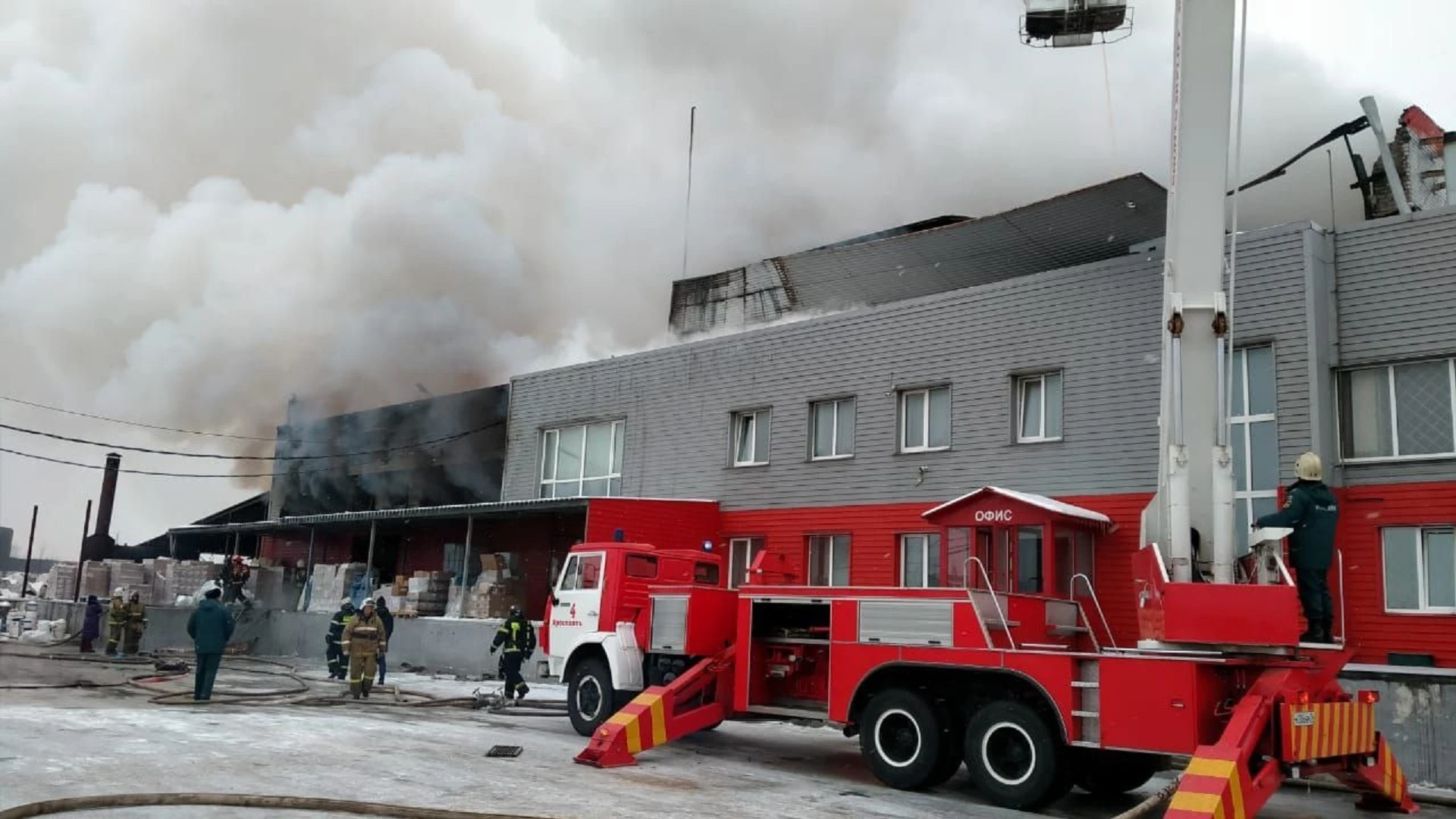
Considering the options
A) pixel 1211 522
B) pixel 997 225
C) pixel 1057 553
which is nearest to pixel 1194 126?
pixel 1211 522

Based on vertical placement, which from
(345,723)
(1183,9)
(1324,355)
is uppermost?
(1183,9)

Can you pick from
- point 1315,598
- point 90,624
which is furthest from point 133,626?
point 1315,598

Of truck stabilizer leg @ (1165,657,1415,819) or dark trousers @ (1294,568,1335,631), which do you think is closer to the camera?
truck stabilizer leg @ (1165,657,1415,819)

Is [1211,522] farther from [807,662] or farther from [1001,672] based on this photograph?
[807,662]

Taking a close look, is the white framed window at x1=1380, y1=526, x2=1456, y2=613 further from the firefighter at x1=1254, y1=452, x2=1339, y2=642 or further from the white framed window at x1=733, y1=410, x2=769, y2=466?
the white framed window at x1=733, y1=410, x2=769, y2=466

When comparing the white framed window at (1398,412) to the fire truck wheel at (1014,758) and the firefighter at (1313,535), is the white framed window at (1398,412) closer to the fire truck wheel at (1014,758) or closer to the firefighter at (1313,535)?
the firefighter at (1313,535)

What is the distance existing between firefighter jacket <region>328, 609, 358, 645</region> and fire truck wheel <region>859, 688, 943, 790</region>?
1194 centimetres

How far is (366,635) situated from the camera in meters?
17.1

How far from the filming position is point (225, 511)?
4134 centimetres

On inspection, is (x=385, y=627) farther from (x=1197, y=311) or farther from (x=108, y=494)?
(x=108, y=494)

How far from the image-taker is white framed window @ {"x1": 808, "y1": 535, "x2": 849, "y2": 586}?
20.8 meters

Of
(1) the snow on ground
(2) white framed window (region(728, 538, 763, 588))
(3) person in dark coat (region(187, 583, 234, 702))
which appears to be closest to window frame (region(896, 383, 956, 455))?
(2) white framed window (region(728, 538, 763, 588))

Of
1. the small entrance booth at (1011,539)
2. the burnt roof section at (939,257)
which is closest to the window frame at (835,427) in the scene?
the small entrance booth at (1011,539)

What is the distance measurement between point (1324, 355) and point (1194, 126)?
688cm
